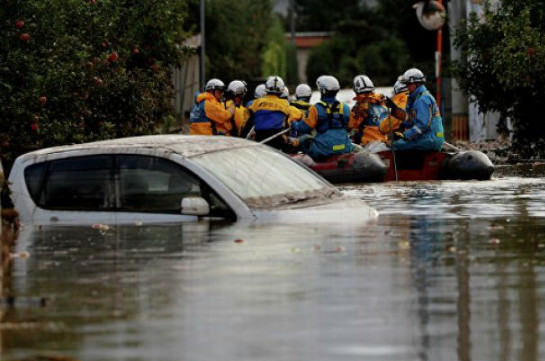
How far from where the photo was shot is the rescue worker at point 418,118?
89.2ft

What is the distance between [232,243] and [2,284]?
9.22ft

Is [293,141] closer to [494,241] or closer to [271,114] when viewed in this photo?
[271,114]

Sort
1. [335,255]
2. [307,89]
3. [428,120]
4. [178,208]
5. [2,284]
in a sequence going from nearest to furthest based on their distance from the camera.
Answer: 1. [2,284]
2. [335,255]
3. [178,208]
4. [428,120]
5. [307,89]

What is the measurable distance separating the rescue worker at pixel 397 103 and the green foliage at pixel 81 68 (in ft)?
13.7

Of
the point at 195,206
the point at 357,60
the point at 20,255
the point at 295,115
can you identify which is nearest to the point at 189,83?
the point at 357,60

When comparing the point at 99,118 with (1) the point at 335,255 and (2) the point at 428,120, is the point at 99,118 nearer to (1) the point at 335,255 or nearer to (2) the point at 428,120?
(2) the point at 428,120

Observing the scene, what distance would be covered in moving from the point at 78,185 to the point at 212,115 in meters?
15.2

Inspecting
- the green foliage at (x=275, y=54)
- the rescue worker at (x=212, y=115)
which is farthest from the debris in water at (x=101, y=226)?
the green foliage at (x=275, y=54)

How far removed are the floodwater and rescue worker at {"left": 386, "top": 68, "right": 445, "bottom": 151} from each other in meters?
9.28

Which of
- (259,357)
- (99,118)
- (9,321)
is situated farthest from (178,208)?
(99,118)

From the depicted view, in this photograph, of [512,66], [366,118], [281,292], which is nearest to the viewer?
[281,292]

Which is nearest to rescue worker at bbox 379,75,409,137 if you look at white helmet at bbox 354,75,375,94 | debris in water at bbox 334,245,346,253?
white helmet at bbox 354,75,375,94

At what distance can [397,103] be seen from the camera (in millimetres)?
30125

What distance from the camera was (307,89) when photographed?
110 ft
